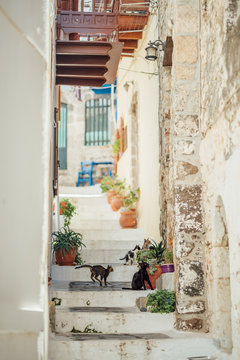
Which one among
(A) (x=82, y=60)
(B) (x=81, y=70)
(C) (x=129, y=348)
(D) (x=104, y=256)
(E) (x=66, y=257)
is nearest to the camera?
(C) (x=129, y=348)

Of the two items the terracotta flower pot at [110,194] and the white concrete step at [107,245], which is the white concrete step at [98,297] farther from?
the terracotta flower pot at [110,194]

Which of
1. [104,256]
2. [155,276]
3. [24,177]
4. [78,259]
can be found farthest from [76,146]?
[24,177]

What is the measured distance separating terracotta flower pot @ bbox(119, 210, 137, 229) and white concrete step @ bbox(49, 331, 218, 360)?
5.49 metres

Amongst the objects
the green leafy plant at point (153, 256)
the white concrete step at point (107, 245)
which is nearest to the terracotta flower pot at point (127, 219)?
the white concrete step at point (107, 245)

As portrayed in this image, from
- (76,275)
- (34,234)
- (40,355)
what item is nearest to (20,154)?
(34,234)

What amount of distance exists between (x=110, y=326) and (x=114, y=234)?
4.03 m

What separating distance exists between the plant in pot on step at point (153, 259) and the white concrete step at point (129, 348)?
5.16 ft

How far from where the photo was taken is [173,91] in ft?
20.9

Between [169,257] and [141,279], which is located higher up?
[169,257]

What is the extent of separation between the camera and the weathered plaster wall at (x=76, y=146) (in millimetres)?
19469

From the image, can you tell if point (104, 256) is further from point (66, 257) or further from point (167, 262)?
point (167, 262)

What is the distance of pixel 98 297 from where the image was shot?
6684 millimetres

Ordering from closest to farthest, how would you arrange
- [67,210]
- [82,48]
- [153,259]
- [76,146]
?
[153,259], [82,48], [67,210], [76,146]

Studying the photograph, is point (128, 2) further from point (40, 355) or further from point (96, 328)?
point (40, 355)
